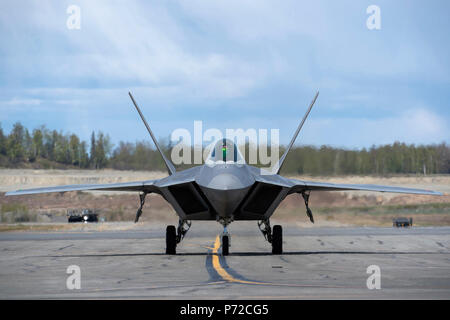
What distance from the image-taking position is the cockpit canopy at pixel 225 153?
15.4 m

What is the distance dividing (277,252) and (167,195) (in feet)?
11.2

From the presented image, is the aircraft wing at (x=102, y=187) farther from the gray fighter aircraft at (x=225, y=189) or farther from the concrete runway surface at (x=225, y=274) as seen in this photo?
the concrete runway surface at (x=225, y=274)

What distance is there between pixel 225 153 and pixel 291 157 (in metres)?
14.3

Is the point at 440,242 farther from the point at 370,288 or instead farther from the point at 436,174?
the point at 436,174

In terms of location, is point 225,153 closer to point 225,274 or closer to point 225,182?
point 225,182

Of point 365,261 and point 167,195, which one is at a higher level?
point 167,195

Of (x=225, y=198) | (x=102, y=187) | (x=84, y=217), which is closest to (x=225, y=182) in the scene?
(x=225, y=198)

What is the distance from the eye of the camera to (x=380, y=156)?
3547 cm

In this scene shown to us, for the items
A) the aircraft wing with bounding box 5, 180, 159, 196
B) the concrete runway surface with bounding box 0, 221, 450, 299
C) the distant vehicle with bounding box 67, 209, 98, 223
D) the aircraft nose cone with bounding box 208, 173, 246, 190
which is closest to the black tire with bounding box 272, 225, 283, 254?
the concrete runway surface with bounding box 0, 221, 450, 299

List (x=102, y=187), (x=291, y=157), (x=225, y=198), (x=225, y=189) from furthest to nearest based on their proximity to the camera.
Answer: (x=291, y=157) < (x=102, y=187) < (x=225, y=198) < (x=225, y=189)

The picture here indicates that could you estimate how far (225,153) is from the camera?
15.4m

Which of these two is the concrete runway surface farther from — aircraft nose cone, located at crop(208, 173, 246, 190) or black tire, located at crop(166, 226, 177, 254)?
aircraft nose cone, located at crop(208, 173, 246, 190)

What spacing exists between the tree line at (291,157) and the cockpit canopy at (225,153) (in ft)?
7.78
